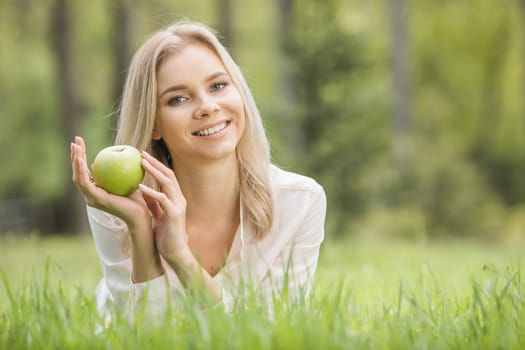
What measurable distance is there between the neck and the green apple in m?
0.56

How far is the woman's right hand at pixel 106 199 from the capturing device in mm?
2955

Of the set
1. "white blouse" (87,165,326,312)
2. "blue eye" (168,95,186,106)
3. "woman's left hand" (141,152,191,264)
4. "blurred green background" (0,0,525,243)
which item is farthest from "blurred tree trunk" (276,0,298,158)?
"woman's left hand" (141,152,191,264)

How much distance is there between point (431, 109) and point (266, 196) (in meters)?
Answer: 24.6

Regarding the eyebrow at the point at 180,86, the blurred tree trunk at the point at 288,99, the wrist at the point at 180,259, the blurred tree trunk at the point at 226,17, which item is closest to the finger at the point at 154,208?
the wrist at the point at 180,259

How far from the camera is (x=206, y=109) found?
3.29 metres

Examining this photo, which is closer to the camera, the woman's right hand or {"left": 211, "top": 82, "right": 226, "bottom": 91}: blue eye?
the woman's right hand

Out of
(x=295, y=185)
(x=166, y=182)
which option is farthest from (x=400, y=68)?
(x=166, y=182)

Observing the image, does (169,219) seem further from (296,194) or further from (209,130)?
(296,194)

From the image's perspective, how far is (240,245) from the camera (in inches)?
139

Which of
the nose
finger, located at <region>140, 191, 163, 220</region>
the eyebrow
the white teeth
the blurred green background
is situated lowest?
the blurred green background

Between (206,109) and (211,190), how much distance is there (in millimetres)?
537

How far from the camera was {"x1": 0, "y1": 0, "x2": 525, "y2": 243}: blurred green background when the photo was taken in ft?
33.2

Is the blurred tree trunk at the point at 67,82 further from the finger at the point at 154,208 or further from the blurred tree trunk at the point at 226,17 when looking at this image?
the finger at the point at 154,208

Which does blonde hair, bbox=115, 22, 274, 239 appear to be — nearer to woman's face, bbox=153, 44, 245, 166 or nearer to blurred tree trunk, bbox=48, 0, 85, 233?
woman's face, bbox=153, 44, 245, 166
